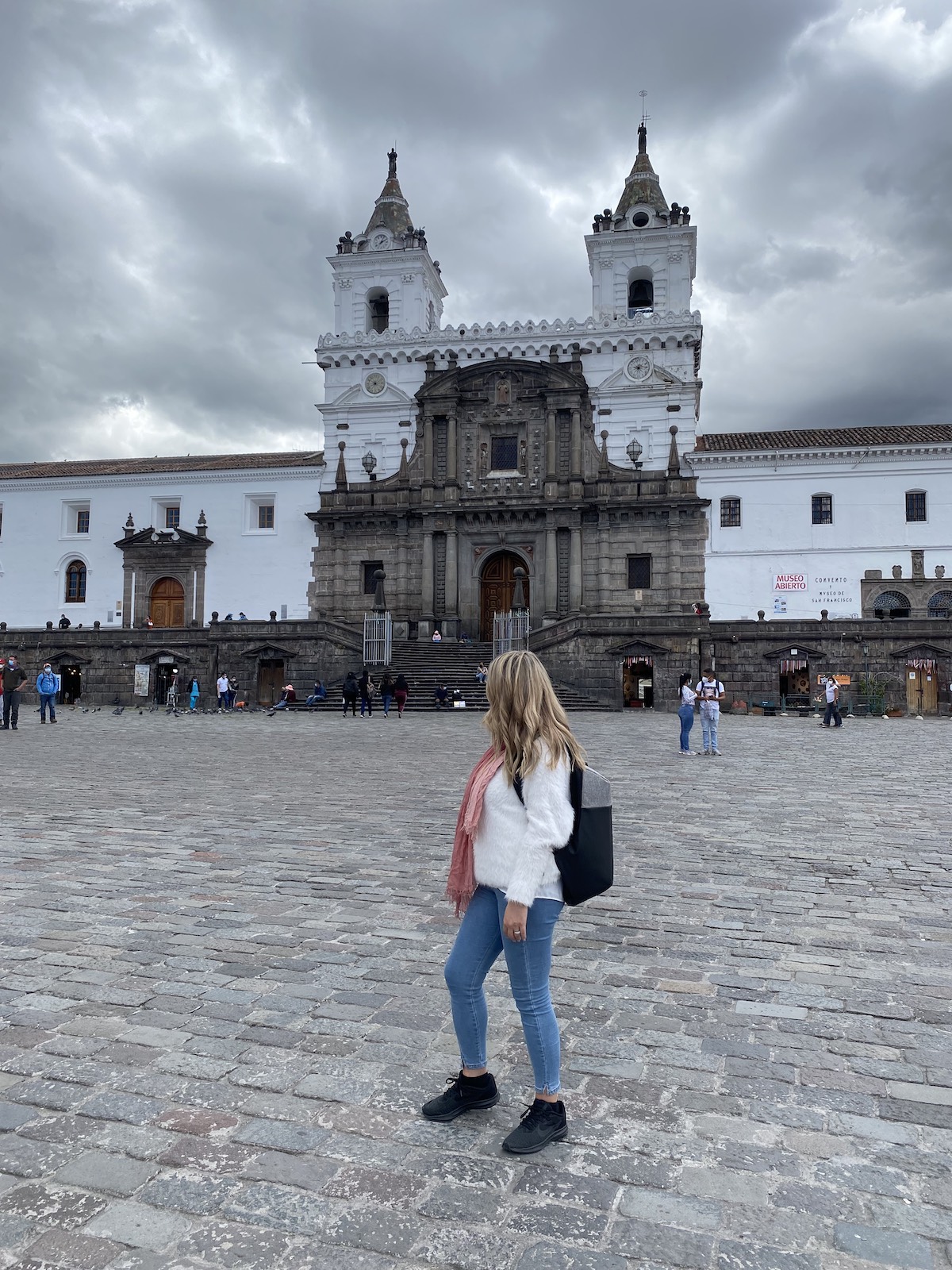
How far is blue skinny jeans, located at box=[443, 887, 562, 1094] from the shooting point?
3225 mm

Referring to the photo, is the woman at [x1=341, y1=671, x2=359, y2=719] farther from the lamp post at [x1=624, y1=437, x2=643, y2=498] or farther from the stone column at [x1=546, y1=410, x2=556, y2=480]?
the lamp post at [x1=624, y1=437, x2=643, y2=498]

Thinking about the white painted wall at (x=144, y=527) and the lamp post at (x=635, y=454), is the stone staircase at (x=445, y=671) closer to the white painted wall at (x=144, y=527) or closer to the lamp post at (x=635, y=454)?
the white painted wall at (x=144, y=527)

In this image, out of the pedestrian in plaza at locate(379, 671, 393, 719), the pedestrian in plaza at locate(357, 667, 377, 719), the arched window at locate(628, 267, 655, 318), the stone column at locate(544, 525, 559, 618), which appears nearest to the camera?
the pedestrian in plaza at locate(379, 671, 393, 719)

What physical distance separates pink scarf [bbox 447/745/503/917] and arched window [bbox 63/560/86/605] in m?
40.8

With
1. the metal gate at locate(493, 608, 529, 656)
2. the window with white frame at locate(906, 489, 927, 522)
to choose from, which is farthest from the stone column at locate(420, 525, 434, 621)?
the window with white frame at locate(906, 489, 927, 522)

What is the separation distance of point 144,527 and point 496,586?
15.9m

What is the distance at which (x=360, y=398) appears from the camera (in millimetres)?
39938

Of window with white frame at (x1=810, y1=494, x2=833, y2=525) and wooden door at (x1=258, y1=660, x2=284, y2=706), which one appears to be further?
window with white frame at (x1=810, y1=494, x2=833, y2=525)

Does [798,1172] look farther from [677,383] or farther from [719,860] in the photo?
[677,383]

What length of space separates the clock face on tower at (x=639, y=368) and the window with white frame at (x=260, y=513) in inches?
637

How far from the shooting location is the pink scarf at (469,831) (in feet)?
11.1

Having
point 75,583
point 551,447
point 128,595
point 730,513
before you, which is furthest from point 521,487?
point 75,583

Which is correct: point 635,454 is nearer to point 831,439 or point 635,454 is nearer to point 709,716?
point 831,439

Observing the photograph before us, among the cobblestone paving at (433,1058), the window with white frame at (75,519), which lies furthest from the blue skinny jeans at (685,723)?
the window with white frame at (75,519)
